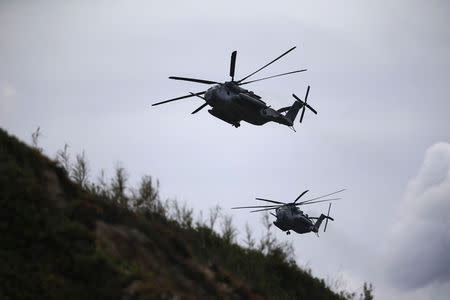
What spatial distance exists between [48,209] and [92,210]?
1.45m

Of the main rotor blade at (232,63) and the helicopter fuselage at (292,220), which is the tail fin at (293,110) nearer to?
the helicopter fuselage at (292,220)

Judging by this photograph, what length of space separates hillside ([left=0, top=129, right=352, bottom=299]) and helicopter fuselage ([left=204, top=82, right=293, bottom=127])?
1102cm

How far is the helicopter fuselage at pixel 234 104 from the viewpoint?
2970 cm

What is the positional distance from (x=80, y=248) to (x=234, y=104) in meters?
16.1

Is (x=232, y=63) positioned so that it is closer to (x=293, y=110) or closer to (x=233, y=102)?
(x=233, y=102)

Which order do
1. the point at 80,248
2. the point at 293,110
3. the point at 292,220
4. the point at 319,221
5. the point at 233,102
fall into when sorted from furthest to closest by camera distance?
the point at 319,221 < the point at 292,220 < the point at 293,110 < the point at 233,102 < the point at 80,248

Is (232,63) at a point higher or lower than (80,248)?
higher

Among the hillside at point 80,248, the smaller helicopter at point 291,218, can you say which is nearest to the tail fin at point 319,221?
the smaller helicopter at point 291,218

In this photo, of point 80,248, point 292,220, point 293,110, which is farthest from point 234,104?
point 292,220

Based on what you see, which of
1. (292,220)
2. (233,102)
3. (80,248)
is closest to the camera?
(80,248)

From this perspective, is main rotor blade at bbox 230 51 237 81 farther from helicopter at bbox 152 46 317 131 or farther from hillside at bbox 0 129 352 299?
hillside at bbox 0 129 352 299

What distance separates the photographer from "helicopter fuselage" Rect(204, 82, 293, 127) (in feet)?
97.5

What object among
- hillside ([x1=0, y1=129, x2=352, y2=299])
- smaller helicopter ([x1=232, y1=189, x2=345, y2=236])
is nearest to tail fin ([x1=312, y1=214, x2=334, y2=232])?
smaller helicopter ([x1=232, y1=189, x2=345, y2=236])

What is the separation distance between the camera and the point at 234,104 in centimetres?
2980
